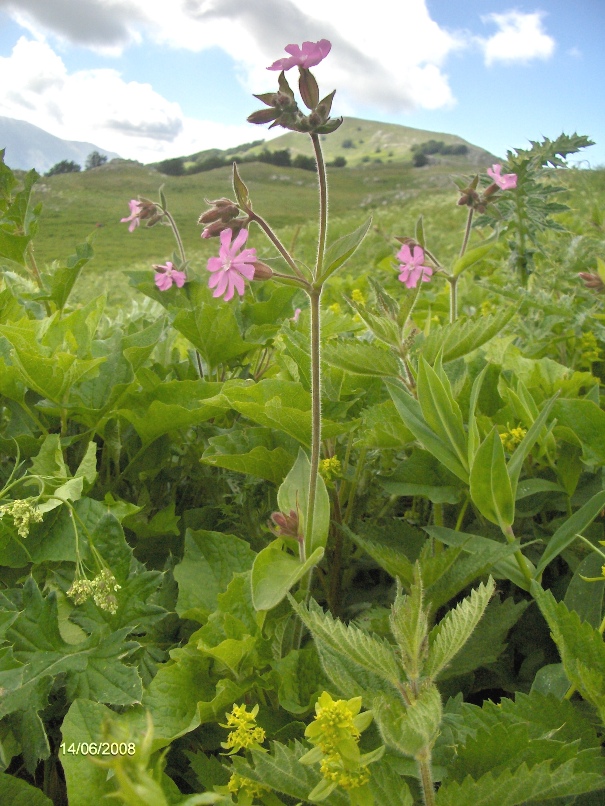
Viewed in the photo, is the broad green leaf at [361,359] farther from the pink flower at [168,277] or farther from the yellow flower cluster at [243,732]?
the pink flower at [168,277]

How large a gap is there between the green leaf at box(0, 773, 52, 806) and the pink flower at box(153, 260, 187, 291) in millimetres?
1302

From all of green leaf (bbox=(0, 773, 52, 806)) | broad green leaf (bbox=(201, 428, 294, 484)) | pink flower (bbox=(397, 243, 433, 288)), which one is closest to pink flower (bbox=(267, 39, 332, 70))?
broad green leaf (bbox=(201, 428, 294, 484))

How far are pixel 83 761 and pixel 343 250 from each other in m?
0.78

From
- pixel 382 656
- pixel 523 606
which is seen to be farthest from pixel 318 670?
pixel 523 606

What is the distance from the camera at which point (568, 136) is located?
6.47 feet

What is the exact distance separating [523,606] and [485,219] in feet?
4.63

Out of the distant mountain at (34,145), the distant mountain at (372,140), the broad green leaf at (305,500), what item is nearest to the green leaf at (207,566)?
the broad green leaf at (305,500)

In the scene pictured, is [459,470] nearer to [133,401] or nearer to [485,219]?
[133,401]

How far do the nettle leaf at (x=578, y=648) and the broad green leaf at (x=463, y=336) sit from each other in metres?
0.50

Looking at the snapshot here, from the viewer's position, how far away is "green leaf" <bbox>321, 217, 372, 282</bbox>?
0.89 meters

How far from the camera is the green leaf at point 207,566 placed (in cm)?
102

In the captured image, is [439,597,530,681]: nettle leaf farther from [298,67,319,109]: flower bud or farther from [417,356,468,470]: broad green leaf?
[298,67,319,109]: flower bud

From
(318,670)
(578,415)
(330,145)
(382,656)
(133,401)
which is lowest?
(318,670)

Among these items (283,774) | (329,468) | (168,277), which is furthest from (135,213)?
(283,774)
